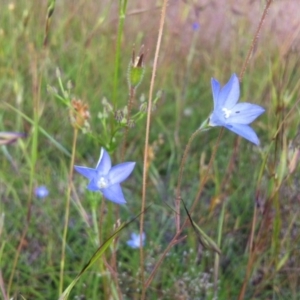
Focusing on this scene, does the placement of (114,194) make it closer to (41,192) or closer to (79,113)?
(79,113)

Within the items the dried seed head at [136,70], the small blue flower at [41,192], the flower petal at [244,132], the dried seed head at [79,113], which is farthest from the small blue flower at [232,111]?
the small blue flower at [41,192]

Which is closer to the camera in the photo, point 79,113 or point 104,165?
point 104,165

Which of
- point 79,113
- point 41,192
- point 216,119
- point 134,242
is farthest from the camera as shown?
point 41,192

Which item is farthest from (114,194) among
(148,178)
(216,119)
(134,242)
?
(148,178)

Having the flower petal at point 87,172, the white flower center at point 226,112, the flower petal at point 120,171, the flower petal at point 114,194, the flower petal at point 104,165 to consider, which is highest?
the white flower center at point 226,112

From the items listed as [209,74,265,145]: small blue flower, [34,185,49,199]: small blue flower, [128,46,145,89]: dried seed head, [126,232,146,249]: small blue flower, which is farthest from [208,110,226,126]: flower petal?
[34,185,49,199]: small blue flower

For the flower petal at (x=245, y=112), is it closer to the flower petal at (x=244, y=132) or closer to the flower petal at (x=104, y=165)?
the flower petal at (x=244, y=132)
